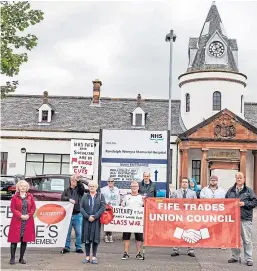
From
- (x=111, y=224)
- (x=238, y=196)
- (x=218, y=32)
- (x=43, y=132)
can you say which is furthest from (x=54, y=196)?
(x=218, y=32)

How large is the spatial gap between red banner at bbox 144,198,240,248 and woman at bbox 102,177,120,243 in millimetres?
2764

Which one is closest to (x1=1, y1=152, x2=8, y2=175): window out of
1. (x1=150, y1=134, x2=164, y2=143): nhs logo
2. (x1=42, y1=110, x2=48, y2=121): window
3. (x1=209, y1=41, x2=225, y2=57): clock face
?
(x1=42, y1=110, x2=48, y2=121): window

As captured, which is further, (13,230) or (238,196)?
(238,196)

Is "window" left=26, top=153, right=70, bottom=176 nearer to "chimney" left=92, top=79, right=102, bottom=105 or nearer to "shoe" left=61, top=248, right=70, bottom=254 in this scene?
"chimney" left=92, top=79, right=102, bottom=105

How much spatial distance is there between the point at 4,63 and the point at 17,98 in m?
26.1

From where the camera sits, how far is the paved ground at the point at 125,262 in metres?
10.2

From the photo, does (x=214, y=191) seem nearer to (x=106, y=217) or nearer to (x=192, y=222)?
(x=192, y=222)

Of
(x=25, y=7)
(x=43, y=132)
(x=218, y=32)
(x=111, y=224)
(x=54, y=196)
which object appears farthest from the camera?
(x=218, y=32)

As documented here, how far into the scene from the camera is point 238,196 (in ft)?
37.8

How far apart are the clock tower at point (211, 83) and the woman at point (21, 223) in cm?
3078

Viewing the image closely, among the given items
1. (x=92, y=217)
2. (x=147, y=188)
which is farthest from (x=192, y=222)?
(x=92, y=217)

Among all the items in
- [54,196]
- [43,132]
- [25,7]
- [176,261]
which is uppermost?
[25,7]

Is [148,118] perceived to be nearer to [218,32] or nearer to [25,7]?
[218,32]

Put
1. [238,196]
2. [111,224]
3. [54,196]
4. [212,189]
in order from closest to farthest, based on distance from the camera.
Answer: [238,196], [111,224], [212,189], [54,196]
